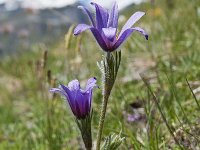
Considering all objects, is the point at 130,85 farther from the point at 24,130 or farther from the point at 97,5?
the point at 97,5

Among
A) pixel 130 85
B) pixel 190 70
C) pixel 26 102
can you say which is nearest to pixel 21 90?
pixel 26 102

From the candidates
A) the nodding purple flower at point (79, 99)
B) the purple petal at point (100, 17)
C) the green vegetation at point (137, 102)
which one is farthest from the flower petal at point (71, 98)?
the purple petal at point (100, 17)

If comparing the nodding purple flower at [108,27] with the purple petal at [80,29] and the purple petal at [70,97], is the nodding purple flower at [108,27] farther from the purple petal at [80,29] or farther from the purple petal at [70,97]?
the purple petal at [70,97]

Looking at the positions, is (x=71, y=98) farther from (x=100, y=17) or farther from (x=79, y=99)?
(x=100, y=17)

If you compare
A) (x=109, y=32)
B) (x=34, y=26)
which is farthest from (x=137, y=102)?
(x=34, y=26)

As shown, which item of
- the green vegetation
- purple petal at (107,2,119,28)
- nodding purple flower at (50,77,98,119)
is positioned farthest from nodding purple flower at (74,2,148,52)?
the green vegetation

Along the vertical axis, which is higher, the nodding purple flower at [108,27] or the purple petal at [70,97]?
the nodding purple flower at [108,27]

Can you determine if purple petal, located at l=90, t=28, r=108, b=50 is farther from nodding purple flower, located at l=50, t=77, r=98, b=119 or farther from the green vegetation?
the green vegetation
